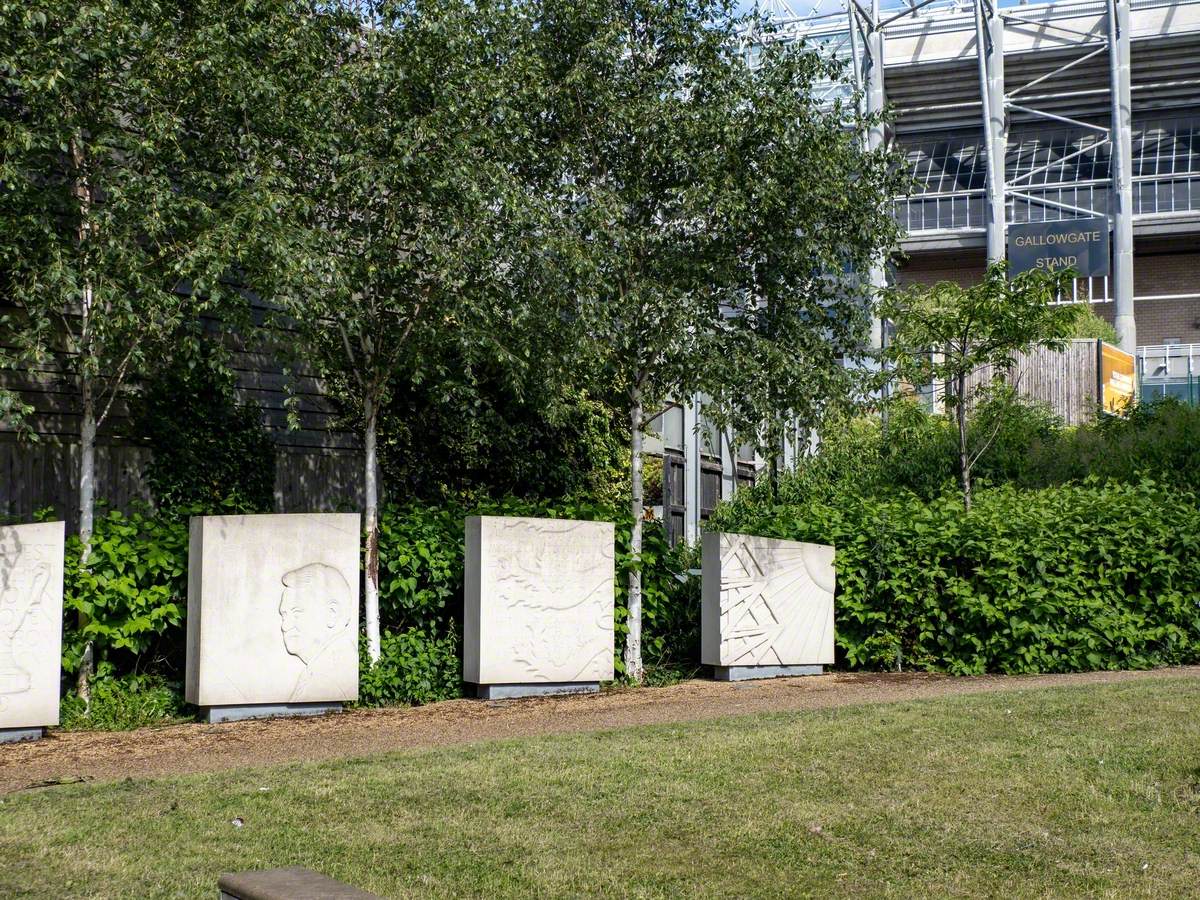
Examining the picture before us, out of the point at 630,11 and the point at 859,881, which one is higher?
the point at 630,11

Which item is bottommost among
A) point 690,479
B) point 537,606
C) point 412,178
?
point 537,606

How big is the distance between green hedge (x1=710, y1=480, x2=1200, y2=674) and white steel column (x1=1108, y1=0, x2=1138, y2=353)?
1136 inches

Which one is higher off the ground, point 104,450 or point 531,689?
point 104,450

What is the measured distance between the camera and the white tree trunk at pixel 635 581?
12.6 m

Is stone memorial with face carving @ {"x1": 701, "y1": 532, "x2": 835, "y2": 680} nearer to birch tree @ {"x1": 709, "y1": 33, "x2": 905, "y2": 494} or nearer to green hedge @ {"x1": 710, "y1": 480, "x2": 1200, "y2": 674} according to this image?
green hedge @ {"x1": 710, "y1": 480, "x2": 1200, "y2": 674}

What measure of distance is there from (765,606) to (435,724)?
402 cm

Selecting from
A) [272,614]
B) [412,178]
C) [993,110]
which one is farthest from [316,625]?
[993,110]

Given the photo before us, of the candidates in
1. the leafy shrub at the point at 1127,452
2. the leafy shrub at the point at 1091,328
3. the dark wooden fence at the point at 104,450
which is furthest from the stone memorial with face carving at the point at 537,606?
the leafy shrub at the point at 1091,328

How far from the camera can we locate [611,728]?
9625mm

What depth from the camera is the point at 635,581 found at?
12.6 metres

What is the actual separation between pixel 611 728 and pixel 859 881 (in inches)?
169

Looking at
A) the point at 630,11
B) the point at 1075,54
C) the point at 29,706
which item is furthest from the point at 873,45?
the point at 29,706

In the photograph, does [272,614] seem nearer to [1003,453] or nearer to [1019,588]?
[1019,588]

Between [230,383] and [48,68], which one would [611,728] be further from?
[48,68]
